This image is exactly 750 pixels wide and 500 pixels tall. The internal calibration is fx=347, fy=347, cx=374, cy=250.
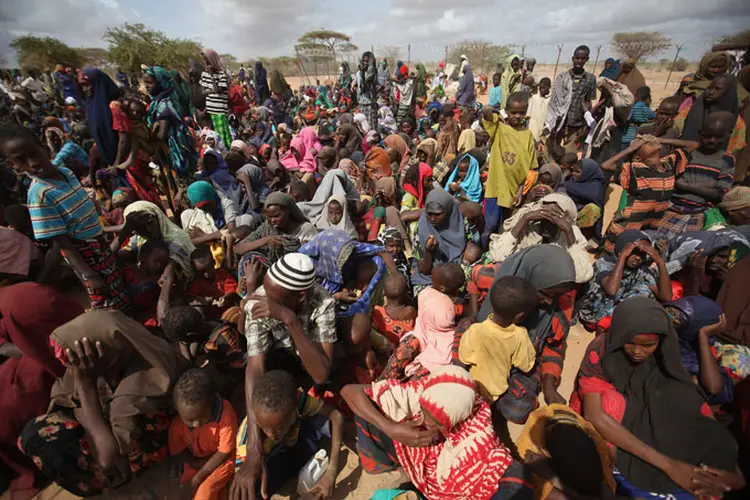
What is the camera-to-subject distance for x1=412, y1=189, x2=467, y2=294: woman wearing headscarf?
4055 millimetres

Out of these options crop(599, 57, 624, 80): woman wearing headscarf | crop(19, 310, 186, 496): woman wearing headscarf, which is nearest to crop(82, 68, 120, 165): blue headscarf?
crop(19, 310, 186, 496): woman wearing headscarf

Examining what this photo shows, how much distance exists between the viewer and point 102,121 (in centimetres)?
540

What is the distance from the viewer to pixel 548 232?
3.72m

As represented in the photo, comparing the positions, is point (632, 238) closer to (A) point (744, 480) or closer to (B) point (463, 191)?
(A) point (744, 480)

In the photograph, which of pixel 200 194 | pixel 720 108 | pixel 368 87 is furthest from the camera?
pixel 368 87

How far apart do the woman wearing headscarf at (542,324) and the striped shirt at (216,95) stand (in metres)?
7.56

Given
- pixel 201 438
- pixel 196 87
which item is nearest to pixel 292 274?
pixel 201 438

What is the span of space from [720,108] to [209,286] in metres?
7.61

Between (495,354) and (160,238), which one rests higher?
(160,238)

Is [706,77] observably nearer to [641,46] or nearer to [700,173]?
[700,173]

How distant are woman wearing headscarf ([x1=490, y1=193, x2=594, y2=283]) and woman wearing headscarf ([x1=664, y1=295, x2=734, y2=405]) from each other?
73cm

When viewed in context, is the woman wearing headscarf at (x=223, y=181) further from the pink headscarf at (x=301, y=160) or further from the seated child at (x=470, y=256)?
the seated child at (x=470, y=256)

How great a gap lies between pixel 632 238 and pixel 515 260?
1.39m

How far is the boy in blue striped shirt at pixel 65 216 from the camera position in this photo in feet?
9.13
